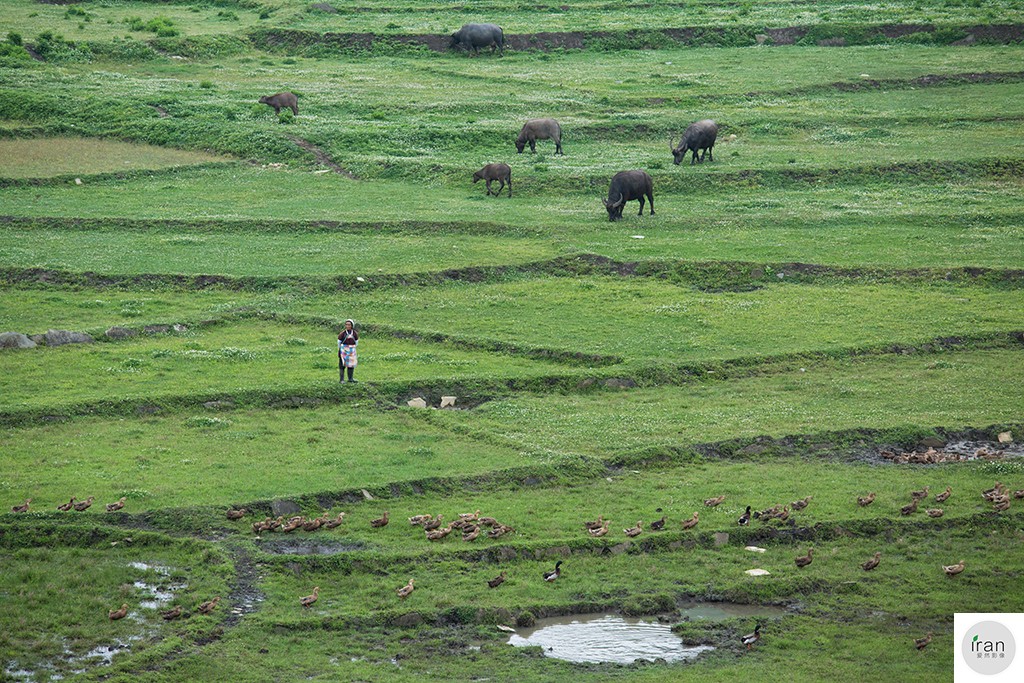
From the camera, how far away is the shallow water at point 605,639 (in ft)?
59.2

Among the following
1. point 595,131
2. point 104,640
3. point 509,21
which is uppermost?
point 509,21

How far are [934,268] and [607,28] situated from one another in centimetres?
3740

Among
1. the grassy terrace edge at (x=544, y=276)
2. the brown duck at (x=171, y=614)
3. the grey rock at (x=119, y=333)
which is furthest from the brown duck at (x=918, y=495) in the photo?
the grey rock at (x=119, y=333)

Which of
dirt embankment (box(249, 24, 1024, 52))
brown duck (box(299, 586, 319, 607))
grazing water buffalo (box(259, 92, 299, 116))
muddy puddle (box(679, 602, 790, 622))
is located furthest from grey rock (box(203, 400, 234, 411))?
dirt embankment (box(249, 24, 1024, 52))

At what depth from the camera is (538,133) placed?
49.9 m

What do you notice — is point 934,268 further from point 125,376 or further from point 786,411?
point 125,376

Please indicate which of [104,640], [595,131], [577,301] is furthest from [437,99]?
[104,640]

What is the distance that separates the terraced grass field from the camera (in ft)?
62.4

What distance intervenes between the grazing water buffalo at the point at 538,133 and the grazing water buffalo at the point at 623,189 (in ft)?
27.2

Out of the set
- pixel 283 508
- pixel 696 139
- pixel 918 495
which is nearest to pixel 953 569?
pixel 918 495

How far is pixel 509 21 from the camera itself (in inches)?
2899

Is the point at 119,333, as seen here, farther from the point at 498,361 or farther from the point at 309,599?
the point at 309,599

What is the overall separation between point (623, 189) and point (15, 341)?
19.2 meters

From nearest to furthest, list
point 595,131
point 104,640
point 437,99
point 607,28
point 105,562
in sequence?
point 104,640 < point 105,562 < point 595,131 < point 437,99 < point 607,28
